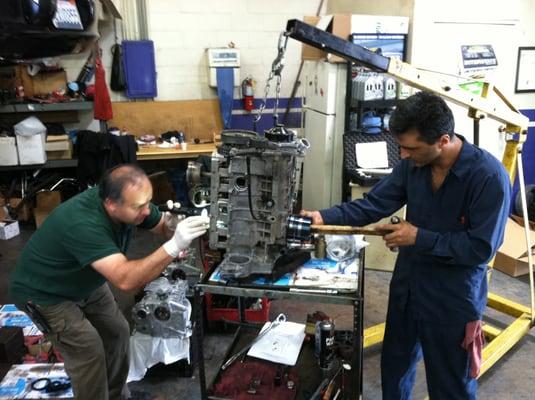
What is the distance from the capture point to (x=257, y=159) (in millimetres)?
1612

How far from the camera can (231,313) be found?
271 cm

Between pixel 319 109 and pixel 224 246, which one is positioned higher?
pixel 319 109

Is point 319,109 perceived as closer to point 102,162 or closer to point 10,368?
point 102,162

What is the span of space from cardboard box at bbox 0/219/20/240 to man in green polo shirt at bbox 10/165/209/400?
2.56 m

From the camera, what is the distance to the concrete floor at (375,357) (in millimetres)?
2322

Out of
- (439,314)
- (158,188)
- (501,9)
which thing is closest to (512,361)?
(439,314)

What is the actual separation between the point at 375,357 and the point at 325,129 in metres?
1.65

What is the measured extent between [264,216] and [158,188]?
3.28m

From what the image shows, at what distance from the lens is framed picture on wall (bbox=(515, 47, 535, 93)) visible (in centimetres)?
408

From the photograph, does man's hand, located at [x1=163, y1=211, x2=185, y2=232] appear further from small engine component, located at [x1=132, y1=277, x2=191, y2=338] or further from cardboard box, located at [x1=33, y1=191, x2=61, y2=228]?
cardboard box, located at [x1=33, y1=191, x2=61, y2=228]

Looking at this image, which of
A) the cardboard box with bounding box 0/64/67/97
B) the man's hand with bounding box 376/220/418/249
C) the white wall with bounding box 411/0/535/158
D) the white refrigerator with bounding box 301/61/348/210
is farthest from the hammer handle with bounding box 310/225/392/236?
the cardboard box with bounding box 0/64/67/97

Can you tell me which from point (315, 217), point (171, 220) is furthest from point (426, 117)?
point (171, 220)

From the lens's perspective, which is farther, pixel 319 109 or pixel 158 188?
pixel 158 188

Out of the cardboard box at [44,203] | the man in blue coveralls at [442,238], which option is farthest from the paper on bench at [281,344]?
the cardboard box at [44,203]
